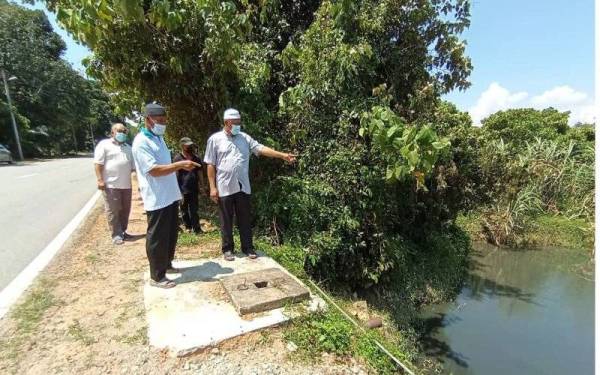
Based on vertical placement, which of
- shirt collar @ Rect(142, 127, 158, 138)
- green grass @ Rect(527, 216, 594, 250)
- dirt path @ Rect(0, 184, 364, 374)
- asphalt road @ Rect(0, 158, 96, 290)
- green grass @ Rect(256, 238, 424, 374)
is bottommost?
green grass @ Rect(527, 216, 594, 250)

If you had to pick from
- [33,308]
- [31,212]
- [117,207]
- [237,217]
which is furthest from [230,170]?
[31,212]

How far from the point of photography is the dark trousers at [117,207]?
543 centimetres

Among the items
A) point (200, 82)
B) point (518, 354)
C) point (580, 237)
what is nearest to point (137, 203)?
point (200, 82)

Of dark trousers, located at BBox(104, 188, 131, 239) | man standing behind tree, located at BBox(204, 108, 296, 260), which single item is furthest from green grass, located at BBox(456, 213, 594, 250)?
dark trousers, located at BBox(104, 188, 131, 239)

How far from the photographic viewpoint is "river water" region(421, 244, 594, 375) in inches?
229

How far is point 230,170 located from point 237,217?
57 centimetres

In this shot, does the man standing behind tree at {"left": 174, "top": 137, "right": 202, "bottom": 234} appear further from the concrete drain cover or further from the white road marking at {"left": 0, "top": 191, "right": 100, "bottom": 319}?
the concrete drain cover

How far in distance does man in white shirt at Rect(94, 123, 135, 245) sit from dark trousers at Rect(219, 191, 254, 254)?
175 centimetres

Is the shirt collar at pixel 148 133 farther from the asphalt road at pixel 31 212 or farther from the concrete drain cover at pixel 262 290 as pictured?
the asphalt road at pixel 31 212

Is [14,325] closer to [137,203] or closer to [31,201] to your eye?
[137,203]

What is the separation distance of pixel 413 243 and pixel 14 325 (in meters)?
6.75

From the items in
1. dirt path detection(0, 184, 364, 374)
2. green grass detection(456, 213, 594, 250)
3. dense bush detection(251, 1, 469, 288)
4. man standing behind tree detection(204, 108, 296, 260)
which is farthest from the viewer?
green grass detection(456, 213, 594, 250)

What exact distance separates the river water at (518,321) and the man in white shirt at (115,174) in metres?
4.87

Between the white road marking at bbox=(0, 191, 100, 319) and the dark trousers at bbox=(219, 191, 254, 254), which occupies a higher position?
the dark trousers at bbox=(219, 191, 254, 254)
